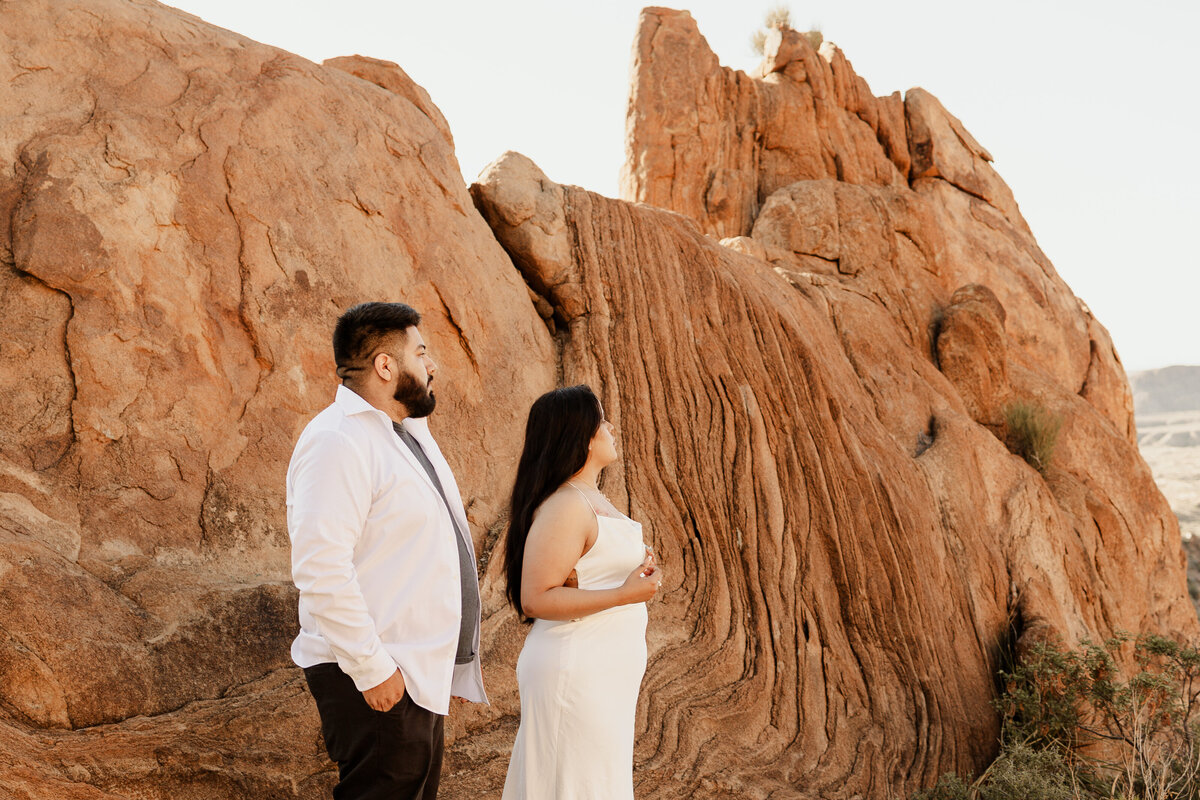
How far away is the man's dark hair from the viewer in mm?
3299

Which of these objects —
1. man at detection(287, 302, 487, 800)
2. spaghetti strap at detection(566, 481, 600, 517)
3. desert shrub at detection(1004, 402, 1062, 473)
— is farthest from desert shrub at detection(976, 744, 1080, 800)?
man at detection(287, 302, 487, 800)

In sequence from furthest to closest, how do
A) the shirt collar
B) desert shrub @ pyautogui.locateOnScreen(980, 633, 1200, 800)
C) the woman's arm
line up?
desert shrub @ pyautogui.locateOnScreen(980, 633, 1200, 800) → the woman's arm → the shirt collar

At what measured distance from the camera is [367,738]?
3.01 m

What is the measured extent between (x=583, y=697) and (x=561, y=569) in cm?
44

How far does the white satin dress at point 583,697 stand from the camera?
10.7 ft

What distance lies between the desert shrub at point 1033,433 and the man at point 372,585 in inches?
319

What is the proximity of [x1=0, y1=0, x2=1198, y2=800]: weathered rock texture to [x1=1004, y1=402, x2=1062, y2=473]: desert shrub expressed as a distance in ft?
1.02

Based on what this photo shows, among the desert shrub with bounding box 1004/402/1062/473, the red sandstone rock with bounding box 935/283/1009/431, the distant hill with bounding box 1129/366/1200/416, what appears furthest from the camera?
the distant hill with bounding box 1129/366/1200/416

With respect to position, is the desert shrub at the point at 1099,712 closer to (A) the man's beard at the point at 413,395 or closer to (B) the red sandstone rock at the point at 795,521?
(B) the red sandstone rock at the point at 795,521

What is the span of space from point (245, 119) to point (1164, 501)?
397 inches

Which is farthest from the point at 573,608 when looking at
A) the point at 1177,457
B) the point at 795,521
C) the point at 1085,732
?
the point at 1177,457

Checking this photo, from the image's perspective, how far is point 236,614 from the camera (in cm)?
426

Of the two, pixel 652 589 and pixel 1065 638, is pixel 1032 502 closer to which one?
pixel 1065 638

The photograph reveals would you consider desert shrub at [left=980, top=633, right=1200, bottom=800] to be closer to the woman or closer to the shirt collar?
the woman
